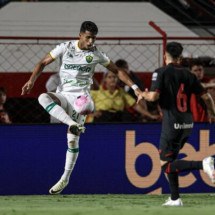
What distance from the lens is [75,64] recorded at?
12141 mm

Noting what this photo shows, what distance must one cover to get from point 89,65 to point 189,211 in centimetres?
356

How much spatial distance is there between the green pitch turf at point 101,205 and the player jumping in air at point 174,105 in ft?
1.41

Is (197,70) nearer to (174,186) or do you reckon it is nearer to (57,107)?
(57,107)

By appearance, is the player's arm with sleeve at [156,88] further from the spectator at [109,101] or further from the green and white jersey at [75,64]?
the spectator at [109,101]

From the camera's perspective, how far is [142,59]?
15.0 m

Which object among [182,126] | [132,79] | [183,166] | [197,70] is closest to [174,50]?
[182,126]

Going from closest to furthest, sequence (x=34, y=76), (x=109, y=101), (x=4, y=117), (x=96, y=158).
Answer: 1. (x=34, y=76)
2. (x=96, y=158)
3. (x=4, y=117)
4. (x=109, y=101)

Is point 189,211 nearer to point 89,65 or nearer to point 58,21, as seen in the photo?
point 89,65

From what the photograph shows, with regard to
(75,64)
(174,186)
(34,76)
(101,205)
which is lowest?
(101,205)

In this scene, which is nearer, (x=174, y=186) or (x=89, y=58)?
(x=174, y=186)

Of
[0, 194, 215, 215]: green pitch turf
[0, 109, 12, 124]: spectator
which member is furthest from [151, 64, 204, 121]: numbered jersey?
[0, 109, 12, 124]: spectator

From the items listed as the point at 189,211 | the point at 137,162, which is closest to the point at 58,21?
the point at 137,162

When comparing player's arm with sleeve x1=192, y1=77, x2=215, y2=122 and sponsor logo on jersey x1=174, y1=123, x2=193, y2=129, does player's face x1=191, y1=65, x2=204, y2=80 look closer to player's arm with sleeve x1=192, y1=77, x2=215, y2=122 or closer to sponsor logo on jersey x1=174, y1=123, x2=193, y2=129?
player's arm with sleeve x1=192, y1=77, x2=215, y2=122

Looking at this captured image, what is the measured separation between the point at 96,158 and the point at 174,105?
9.88ft
